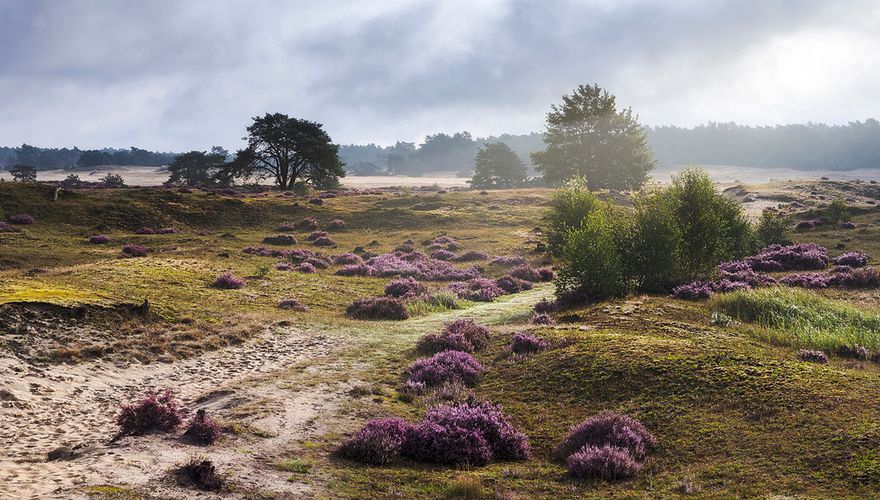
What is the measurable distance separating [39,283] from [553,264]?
100 ft

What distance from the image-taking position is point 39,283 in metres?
19.1

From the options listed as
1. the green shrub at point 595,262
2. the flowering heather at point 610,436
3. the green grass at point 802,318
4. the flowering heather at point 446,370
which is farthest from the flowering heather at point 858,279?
the flowering heather at point 610,436

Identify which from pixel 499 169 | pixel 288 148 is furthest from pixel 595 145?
pixel 288 148

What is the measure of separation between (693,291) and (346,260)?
23687mm

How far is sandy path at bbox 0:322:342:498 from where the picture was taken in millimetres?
7336

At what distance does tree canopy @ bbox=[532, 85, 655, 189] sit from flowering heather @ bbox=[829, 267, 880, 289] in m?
72.8

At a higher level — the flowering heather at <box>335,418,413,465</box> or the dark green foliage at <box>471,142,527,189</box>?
the dark green foliage at <box>471,142,527,189</box>

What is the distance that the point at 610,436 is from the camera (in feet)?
29.5

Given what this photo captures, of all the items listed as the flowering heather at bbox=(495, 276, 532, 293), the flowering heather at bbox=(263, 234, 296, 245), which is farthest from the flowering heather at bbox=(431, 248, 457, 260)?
the flowering heather at bbox=(263, 234, 296, 245)

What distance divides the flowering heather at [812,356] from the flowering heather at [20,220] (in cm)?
4981

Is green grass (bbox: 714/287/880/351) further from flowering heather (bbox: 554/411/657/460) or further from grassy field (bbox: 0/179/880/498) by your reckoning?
flowering heather (bbox: 554/411/657/460)

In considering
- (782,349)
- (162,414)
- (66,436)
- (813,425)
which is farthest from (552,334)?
(66,436)

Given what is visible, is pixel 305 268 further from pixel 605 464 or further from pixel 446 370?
pixel 605 464

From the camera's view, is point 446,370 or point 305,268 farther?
point 305,268
